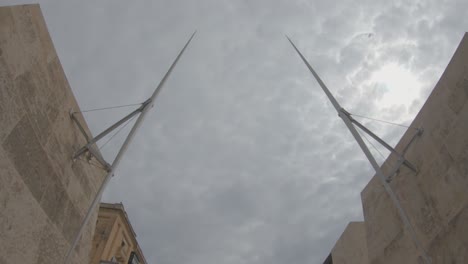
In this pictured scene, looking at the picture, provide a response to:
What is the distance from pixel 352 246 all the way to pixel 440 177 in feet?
51.7

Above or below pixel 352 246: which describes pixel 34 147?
below

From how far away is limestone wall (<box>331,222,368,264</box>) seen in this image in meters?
26.0

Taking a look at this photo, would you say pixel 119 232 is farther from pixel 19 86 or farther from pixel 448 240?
pixel 448 240

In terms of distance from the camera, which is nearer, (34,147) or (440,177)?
(34,147)

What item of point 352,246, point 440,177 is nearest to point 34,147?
point 440,177

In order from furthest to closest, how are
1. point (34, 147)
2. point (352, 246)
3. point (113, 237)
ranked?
point (113, 237), point (352, 246), point (34, 147)

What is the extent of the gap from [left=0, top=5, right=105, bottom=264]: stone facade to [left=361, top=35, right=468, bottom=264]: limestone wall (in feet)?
44.1

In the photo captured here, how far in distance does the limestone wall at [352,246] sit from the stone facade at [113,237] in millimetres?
17387

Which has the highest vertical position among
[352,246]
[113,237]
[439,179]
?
[113,237]

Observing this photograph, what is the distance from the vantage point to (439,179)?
13.4 metres

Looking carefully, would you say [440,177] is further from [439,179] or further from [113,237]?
[113,237]

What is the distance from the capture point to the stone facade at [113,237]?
29000mm

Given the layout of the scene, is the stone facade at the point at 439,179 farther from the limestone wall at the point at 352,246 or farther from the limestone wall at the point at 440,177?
the limestone wall at the point at 352,246

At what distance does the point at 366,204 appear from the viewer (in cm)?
1995
